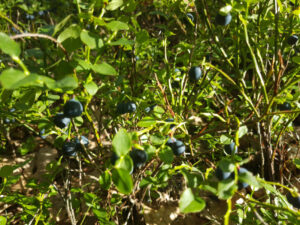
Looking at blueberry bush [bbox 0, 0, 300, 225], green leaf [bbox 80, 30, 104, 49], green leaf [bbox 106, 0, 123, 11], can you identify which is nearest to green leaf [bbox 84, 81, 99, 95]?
blueberry bush [bbox 0, 0, 300, 225]

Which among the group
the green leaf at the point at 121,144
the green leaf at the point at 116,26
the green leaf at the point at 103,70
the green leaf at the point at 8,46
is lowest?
the green leaf at the point at 121,144

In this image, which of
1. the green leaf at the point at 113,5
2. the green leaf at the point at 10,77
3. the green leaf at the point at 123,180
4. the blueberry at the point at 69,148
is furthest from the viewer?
the blueberry at the point at 69,148

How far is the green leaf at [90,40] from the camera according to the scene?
0.59 metres

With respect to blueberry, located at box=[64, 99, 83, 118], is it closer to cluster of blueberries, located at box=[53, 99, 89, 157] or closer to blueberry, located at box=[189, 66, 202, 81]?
cluster of blueberries, located at box=[53, 99, 89, 157]

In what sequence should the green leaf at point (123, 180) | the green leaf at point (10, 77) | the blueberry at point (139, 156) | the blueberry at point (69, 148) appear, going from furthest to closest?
the blueberry at point (69, 148)
the blueberry at point (139, 156)
the green leaf at point (123, 180)
the green leaf at point (10, 77)

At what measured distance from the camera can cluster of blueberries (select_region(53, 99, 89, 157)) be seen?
78 centimetres

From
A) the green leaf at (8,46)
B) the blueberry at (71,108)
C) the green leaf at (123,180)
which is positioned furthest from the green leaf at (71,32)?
the green leaf at (123,180)

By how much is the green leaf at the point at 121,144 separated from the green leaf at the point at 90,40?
22cm

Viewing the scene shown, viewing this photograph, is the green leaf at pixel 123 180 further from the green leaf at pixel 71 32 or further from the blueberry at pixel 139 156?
the green leaf at pixel 71 32

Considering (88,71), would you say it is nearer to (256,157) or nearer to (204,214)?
(204,214)

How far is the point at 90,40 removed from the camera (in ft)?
1.98

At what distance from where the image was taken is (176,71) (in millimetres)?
1293

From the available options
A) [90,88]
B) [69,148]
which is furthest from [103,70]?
[69,148]

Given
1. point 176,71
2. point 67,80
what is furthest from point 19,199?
point 176,71
